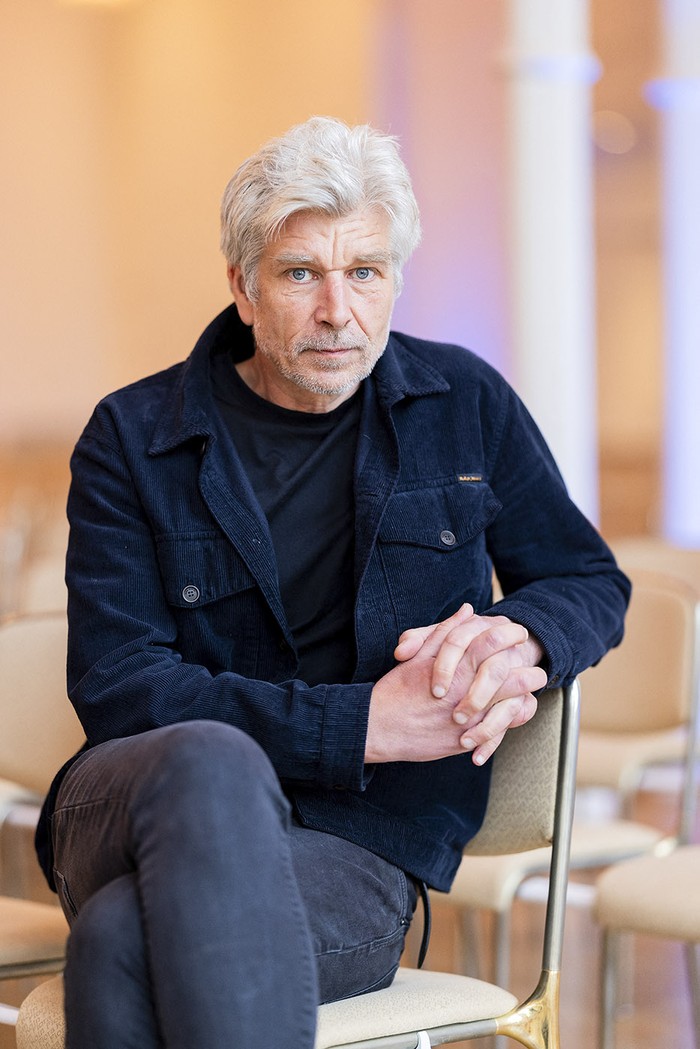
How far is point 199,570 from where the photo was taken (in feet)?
4.99

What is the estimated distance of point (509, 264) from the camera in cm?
418

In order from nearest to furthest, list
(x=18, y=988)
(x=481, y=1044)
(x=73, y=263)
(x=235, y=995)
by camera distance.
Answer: (x=235, y=995)
(x=481, y=1044)
(x=18, y=988)
(x=73, y=263)

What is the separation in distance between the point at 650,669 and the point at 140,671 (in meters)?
1.15

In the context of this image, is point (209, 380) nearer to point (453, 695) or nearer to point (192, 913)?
point (453, 695)

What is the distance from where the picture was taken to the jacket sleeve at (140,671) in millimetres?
1373

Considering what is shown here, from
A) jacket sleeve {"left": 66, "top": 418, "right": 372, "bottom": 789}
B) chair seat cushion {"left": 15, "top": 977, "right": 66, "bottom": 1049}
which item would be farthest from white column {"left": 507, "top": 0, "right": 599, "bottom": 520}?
chair seat cushion {"left": 15, "top": 977, "right": 66, "bottom": 1049}

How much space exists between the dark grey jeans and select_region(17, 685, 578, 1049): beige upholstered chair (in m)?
0.18

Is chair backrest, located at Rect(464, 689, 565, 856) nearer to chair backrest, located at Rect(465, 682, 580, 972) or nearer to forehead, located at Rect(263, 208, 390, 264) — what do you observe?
chair backrest, located at Rect(465, 682, 580, 972)

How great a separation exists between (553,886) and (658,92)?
5.12 m

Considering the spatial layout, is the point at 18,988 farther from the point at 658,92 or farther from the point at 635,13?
the point at 635,13

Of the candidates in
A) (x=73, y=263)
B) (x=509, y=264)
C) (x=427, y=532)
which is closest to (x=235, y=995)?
(x=427, y=532)

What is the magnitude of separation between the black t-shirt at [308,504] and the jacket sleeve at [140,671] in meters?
0.10

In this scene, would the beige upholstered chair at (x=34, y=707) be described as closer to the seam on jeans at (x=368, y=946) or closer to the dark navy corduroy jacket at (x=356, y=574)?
the dark navy corduroy jacket at (x=356, y=574)

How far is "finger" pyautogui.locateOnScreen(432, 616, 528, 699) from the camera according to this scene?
1.37 m
